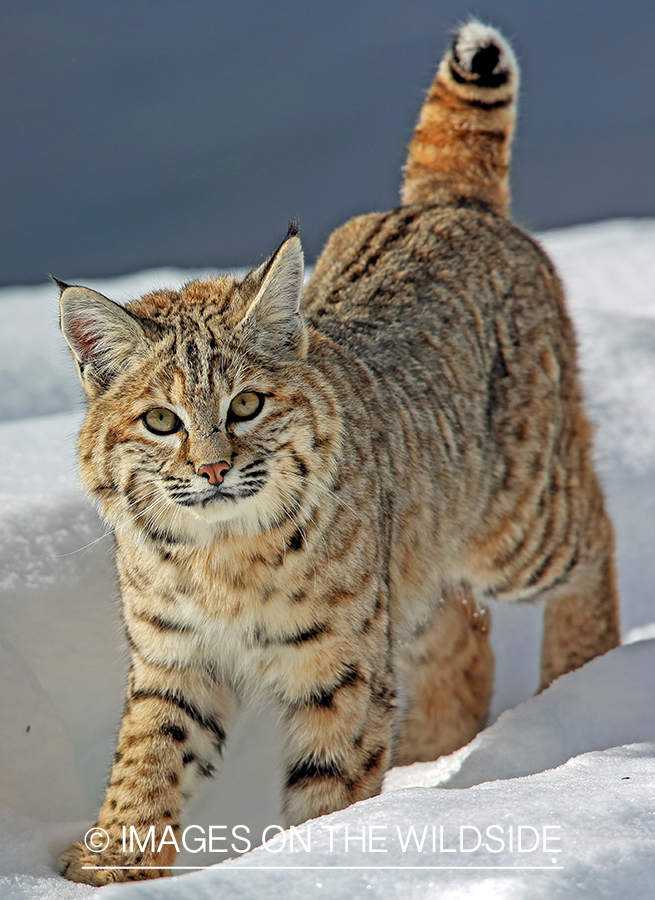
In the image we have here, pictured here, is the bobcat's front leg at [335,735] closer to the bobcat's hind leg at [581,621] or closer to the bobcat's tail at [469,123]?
the bobcat's hind leg at [581,621]

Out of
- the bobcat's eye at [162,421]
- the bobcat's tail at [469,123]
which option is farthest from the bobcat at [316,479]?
the bobcat's tail at [469,123]

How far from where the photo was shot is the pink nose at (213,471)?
2.10m

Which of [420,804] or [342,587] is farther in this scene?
[342,587]

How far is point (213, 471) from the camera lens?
211cm

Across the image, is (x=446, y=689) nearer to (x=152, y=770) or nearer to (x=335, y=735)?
(x=335, y=735)

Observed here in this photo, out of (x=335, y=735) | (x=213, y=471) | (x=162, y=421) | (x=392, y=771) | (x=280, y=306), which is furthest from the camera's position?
(x=392, y=771)

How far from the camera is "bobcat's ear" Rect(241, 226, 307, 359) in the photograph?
2.28 metres

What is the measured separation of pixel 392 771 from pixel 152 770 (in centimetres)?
115

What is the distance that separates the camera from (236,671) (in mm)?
2559

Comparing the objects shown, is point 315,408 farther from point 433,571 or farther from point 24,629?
point 24,629

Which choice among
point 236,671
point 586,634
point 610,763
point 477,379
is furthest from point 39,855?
point 586,634

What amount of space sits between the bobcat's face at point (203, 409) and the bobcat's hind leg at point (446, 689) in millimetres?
1555

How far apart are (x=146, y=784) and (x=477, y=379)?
1601 mm

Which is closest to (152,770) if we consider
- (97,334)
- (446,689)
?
(97,334)
